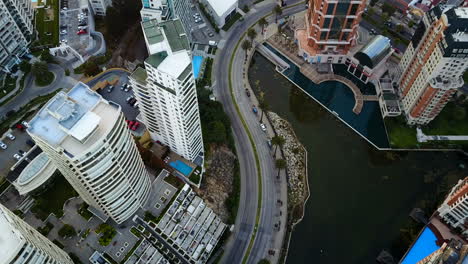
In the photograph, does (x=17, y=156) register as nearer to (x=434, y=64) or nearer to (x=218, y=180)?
(x=218, y=180)

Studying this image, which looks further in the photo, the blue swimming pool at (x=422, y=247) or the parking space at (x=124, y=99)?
the parking space at (x=124, y=99)

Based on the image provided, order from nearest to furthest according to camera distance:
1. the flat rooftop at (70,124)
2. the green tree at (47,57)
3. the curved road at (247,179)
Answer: the flat rooftop at (70,124) < the curved road at (247,179) < the green tree at (47,57)

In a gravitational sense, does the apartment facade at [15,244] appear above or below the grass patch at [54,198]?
above

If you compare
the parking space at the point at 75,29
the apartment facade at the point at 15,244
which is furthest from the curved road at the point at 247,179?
the apartment facade at the point at 15,244

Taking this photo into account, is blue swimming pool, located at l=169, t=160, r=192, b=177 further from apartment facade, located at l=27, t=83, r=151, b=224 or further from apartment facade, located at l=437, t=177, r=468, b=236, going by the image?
apartment facade, located at l=437, t=177, r=468, b=236

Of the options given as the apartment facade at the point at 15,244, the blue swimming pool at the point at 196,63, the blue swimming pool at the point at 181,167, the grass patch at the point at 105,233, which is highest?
the apartment facade at the point at 15,244

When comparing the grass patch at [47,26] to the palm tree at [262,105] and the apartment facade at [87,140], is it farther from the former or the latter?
the palm tree at [262,105]
